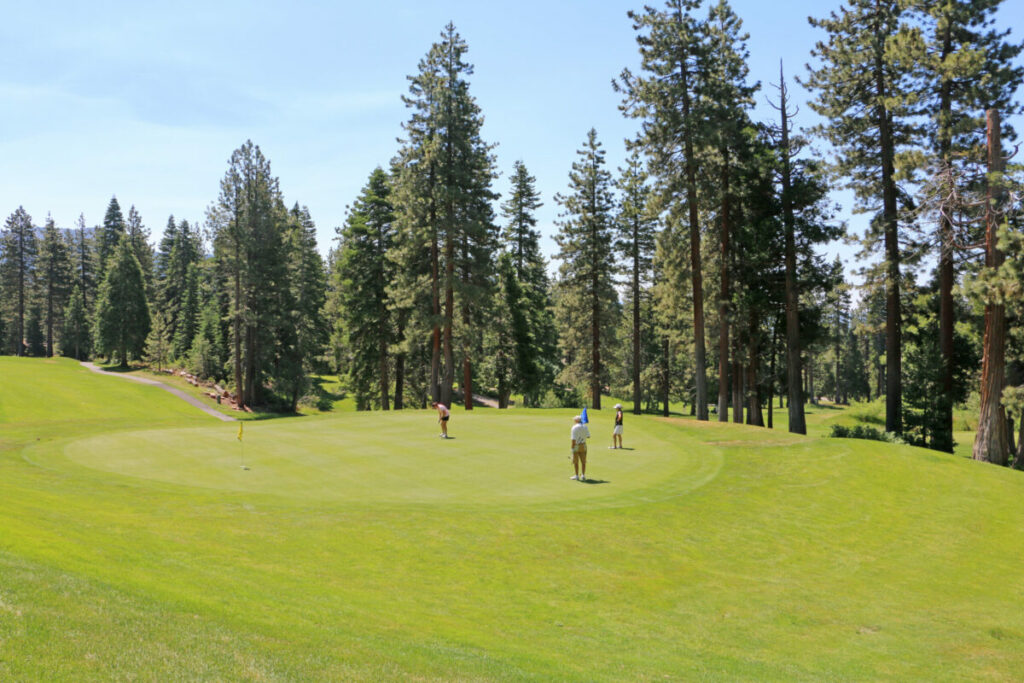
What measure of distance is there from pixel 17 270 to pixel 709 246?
398ft

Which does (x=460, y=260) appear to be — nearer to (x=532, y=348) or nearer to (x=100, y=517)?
(x=532, y=348)

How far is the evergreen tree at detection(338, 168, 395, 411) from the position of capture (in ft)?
170

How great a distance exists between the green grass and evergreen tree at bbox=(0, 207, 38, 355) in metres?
107

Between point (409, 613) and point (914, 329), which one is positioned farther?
point (914, 329)

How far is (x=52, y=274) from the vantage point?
10506 cm

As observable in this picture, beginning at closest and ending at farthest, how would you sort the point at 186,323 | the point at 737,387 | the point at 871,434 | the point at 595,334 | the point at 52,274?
the point at 871,434, the point at 737,387, the point at 595,334, the point at 186,323, the point at 52,274

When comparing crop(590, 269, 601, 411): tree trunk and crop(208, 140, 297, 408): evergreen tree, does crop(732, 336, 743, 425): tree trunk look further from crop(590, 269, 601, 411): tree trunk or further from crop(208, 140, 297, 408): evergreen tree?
crop(208, 140, 297, 408): evergreen tree

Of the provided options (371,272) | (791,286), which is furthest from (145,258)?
(791,286)

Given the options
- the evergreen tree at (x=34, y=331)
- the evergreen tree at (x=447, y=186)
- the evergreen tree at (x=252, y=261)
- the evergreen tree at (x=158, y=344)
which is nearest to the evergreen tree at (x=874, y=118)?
the evergreen tree at (x=447, y=186)

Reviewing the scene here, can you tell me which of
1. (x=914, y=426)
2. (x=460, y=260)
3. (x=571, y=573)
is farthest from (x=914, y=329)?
(x=571, y=573)

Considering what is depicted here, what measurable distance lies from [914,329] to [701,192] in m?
14.0

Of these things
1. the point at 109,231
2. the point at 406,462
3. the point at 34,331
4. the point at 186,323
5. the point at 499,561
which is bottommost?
the point at 499,561

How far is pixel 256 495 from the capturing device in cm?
1622

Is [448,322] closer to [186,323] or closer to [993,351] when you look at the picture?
[993,351]
